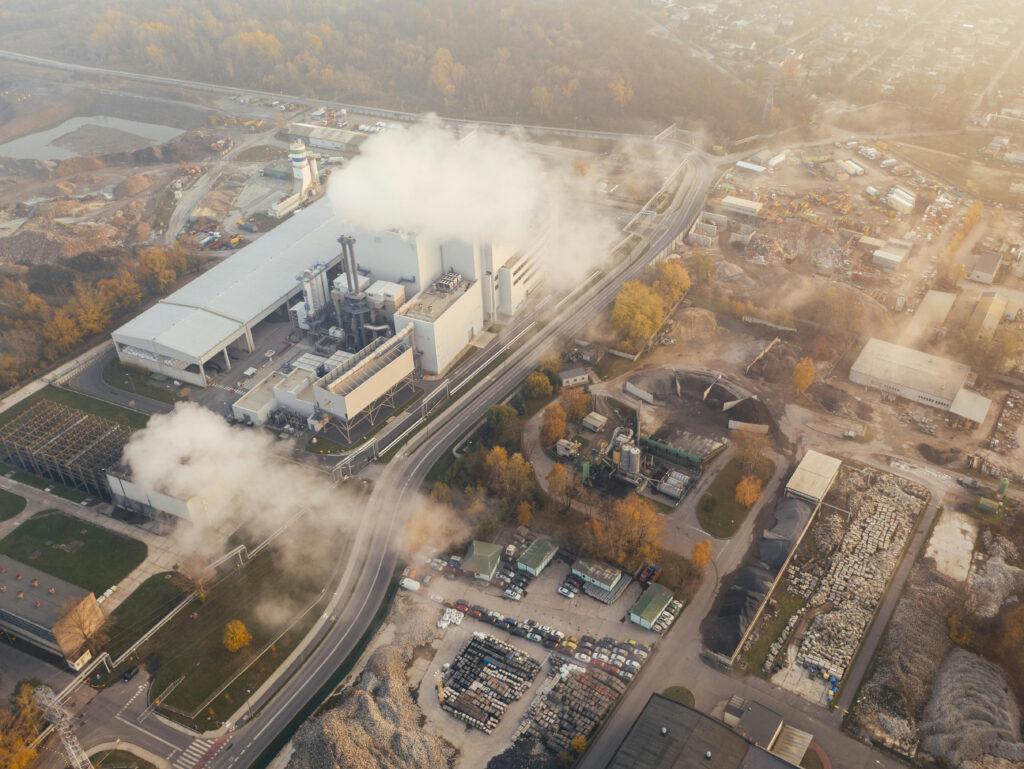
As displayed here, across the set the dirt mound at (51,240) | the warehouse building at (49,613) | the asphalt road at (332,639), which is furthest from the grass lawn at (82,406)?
the dirt mound at (51,240)

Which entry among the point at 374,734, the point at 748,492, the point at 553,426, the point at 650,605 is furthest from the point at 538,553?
the point at 374,734

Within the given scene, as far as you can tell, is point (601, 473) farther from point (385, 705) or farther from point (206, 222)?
point (206, 222)

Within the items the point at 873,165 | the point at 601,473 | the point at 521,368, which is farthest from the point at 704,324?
the point at 873,165

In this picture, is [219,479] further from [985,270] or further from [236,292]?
[985,270]

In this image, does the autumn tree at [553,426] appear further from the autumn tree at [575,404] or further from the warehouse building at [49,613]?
the warehouse building at [49,613]

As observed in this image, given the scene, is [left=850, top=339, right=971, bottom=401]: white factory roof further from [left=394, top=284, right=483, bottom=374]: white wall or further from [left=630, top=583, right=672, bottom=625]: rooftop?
[left=394, top=284, right=483, bottom=374]: white wall

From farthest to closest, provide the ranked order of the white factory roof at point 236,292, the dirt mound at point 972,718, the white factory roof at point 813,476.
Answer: the white factory roof at point 236,292, the white factory roof at point 813,476, the dirt mound at point 972,718
